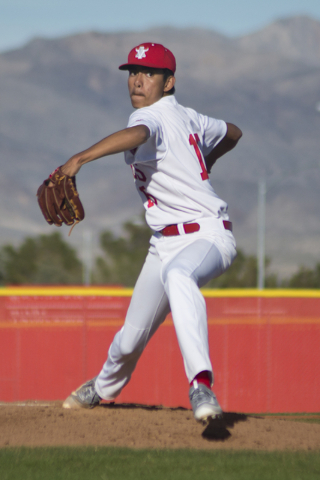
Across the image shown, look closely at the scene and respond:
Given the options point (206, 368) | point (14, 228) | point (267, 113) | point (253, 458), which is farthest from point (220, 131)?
point (267, 113)

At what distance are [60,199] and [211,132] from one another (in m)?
1.28

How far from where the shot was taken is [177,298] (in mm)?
3412

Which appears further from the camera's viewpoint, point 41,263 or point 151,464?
point 41,263

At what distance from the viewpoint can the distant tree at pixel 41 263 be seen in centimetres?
5056

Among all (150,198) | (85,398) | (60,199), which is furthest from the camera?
(85,398)

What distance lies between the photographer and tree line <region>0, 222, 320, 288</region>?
A: 4934 centimetres

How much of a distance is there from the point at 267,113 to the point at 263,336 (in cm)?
13903

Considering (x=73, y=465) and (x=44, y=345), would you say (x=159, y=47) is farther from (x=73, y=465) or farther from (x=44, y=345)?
(x=44, y=345)

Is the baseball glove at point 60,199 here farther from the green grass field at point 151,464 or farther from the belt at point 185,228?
the green grass field at point 151,464

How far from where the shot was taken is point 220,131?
4.31 m

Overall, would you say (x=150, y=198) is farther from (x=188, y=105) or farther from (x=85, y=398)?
(x=188, y=105)

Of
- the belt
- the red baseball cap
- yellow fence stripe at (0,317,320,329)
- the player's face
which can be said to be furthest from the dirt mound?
yellow fence stripe at (0,317,320,329)

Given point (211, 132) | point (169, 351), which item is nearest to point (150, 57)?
point (211, 132)

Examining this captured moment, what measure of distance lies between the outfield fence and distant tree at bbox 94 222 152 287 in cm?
3771
